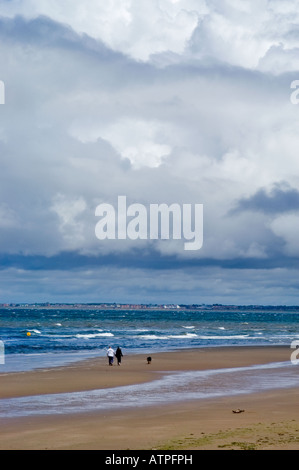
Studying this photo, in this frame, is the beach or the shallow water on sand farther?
the shallow water on sand

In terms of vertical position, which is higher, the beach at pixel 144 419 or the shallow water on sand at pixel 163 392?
the beach at pixel 144 419

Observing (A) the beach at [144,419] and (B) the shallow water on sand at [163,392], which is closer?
(A) the beach at [144,419]

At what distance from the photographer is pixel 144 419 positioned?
79.1 feet

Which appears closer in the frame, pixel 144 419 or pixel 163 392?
pixel 144 419

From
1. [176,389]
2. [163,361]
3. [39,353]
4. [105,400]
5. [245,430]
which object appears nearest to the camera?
[245,430]

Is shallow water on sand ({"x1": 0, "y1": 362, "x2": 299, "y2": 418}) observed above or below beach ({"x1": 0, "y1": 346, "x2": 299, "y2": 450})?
below

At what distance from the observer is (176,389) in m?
34.4

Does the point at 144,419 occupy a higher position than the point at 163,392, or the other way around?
the point at 144,419

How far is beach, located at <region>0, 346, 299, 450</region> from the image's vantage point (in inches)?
731

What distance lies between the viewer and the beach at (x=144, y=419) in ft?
61.0
